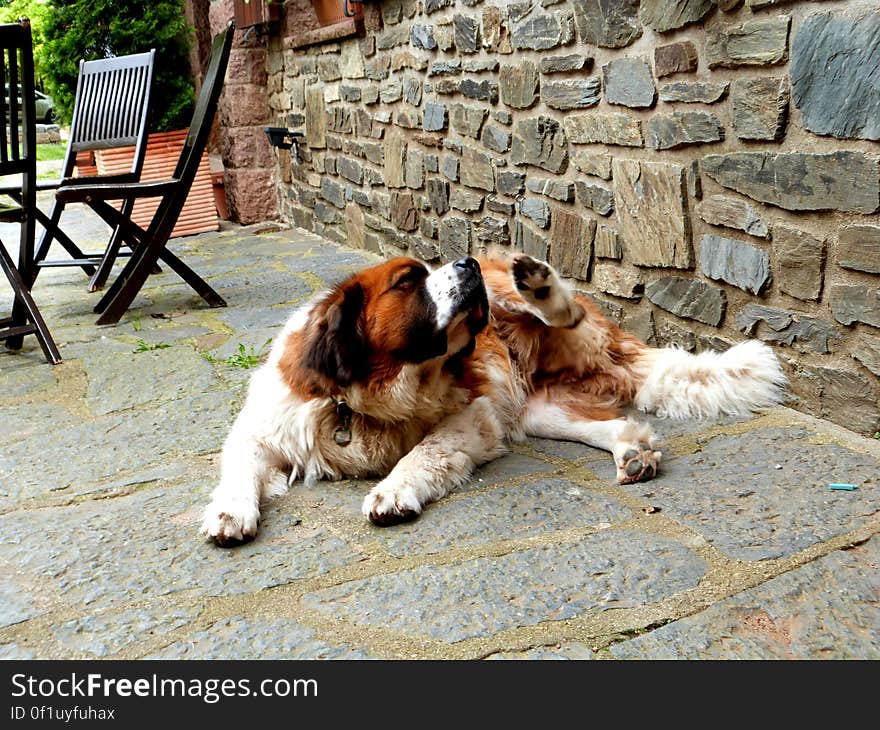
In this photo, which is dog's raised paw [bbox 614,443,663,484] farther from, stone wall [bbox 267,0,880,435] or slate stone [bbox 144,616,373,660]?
slate stone [bbox 144,616,373,660]

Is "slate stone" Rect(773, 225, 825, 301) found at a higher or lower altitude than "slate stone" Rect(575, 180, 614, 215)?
lower

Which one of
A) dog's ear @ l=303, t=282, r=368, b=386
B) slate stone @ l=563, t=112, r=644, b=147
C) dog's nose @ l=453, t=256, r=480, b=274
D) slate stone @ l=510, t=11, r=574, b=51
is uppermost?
slate stone @ l=510, t=11, r=574, b=51

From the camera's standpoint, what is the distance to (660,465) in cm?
268

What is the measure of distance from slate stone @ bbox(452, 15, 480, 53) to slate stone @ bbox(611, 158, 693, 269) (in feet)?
4.40

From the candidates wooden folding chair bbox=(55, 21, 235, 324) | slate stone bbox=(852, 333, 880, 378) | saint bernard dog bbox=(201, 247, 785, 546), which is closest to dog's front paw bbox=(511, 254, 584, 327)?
saint bernard dog bbox=(201, 247, 785, 546)

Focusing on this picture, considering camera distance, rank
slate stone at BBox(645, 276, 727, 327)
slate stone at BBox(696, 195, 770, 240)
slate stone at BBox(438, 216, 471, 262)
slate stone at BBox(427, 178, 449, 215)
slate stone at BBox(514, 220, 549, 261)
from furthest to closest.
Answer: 1. slate stone at BBox(427, 178, 449, 215)
2. slate stone at BBox(438, 216, 471, 262)
3. slate stone at BBox(514, 220, 549, 261)
4. slate stone at BBox(645, 276, 727, 327)
5. slate stone at BBox(696, 195, 770, 240)

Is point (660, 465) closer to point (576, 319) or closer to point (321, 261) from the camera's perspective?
point (576, 319)

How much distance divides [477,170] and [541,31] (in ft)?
3.03

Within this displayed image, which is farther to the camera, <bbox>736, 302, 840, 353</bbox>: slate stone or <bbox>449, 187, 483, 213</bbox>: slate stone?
<bbox>449, 187, 483, 213</bbox>: slate stone

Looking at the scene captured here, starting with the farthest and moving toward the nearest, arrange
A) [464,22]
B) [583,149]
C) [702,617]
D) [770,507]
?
[464,22] → [583,149] → [770,507] → [702,617]

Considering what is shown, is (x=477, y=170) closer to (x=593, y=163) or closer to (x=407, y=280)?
(x=593, y=163)

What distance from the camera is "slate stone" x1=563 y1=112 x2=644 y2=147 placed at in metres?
3.46
